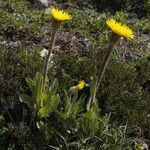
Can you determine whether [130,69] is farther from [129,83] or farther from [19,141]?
[19,141]

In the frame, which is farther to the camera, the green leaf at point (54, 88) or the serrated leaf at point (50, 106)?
the green leaf at point (54, 88)

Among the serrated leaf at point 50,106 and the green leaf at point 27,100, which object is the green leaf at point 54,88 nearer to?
the serrated leaf at point 50,106

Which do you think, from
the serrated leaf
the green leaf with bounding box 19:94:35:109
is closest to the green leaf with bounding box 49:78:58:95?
the serrated leaf

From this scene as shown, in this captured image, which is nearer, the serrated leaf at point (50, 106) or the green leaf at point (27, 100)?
the serrated leaf at point (50, 106)

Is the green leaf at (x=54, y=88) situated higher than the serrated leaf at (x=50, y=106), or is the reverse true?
the green leaf at (x=54, y=88)

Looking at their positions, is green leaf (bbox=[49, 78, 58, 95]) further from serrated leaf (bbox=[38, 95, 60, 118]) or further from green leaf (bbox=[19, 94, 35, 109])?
green leaf (bbox=[19, 94, 35, 109])

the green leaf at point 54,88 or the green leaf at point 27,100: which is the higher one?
the green leaf at point 54,88

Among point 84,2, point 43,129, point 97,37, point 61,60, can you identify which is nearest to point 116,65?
point 61,60

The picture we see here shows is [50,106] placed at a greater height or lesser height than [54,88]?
lesser

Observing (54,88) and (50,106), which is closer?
(50,106)

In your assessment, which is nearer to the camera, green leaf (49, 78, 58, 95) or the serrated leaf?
the serrated leaf

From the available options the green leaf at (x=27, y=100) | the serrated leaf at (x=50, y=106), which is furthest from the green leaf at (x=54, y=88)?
the green leaf at (x=27, y=100)
